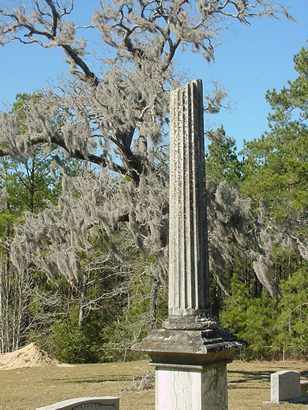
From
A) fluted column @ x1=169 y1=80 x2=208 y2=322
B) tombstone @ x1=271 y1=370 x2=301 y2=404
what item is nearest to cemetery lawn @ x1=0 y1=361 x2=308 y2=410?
tombstone @ x1=271 y1=370 x2=301 y2=404

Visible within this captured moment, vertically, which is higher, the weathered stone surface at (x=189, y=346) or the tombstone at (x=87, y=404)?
the weathered stone surface at (x=189, y=346)

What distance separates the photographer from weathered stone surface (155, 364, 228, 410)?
591 centimetres

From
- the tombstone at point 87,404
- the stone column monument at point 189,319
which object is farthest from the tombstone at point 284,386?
the stone column monument at point 189,319

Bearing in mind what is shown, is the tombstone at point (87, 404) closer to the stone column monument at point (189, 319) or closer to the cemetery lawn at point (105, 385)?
the stone column monument at point (189, 319)

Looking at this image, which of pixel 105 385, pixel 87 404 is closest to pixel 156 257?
pixel 105 385

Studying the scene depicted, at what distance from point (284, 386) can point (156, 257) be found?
13.5 ft

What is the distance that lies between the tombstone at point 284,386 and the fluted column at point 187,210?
6944 millimetres

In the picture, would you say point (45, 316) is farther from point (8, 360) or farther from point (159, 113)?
point (159, 113)

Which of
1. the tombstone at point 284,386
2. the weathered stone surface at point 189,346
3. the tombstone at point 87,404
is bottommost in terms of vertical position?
the tombstone at point 284,386

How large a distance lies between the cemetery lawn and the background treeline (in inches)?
61.1

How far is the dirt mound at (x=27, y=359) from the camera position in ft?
71.1

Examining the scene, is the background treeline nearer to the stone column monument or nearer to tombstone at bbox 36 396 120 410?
tombstone at bbox 36 396 120 410

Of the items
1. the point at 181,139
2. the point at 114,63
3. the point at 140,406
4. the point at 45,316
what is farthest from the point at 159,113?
the point at 45,316

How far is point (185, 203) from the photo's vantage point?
6453 millimetres
